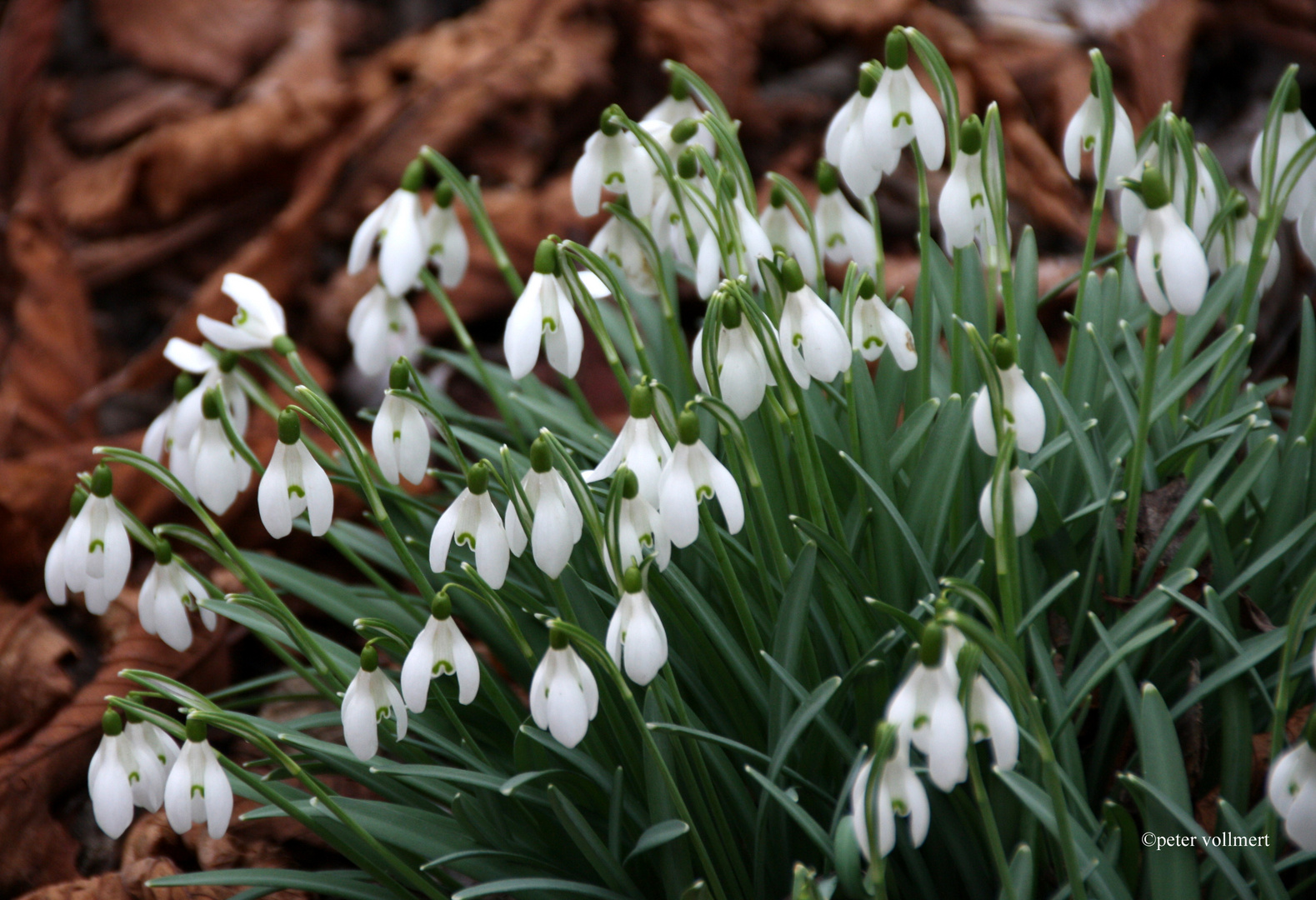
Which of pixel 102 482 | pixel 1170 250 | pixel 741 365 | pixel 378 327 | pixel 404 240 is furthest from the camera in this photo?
pixel 378 327

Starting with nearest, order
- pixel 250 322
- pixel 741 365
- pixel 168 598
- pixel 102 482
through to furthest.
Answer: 1. pixel 741 365
2. pixel 102 482
3. pixel 168 598
4. pixel 250 322

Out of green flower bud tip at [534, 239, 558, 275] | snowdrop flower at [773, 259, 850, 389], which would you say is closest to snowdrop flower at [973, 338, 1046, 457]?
snowdrop flower at [773, 259, 850, 389]

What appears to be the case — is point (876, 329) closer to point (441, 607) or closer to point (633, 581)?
point (633, 581)

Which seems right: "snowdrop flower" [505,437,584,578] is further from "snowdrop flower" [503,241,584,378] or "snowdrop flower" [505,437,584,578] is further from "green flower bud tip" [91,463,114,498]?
"green flower bud tip" [91,463,114,498]

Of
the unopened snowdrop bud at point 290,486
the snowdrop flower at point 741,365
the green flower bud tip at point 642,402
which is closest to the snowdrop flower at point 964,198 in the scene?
the snowdrop flower at point 741,365

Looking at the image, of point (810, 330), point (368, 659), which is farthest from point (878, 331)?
point (368, 659)

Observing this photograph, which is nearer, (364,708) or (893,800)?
(893,800)

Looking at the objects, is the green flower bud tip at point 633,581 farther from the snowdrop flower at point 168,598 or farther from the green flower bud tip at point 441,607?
the snowdrop flower at point 168,598
